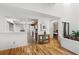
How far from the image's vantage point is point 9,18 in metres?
2.28

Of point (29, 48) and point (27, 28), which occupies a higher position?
point (27, 28)

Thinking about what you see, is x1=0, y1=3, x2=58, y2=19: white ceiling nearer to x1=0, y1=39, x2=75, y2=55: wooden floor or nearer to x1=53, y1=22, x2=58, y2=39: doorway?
x1=53, y1=22, x2=58, y2=39: doorway

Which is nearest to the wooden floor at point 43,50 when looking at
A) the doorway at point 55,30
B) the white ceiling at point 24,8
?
the doorway at point 55,30

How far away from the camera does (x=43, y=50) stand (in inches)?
92.7

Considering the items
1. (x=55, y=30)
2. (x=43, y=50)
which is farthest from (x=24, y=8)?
(x=43, y=50)

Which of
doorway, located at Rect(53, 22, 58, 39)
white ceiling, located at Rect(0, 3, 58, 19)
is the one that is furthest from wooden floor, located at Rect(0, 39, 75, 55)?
white ceiling, located at Rect(0, 3, 58, 19)

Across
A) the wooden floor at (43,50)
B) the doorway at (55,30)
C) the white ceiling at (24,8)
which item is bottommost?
the wooden floor at (43,50)

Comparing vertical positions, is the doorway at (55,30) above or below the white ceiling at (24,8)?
below

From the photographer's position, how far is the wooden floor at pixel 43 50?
2336 millimetres

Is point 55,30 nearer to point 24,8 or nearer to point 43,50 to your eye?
point 43,50

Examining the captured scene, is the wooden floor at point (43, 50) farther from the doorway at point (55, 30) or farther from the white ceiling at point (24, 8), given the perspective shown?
the white ceiling at point (24, 8)
